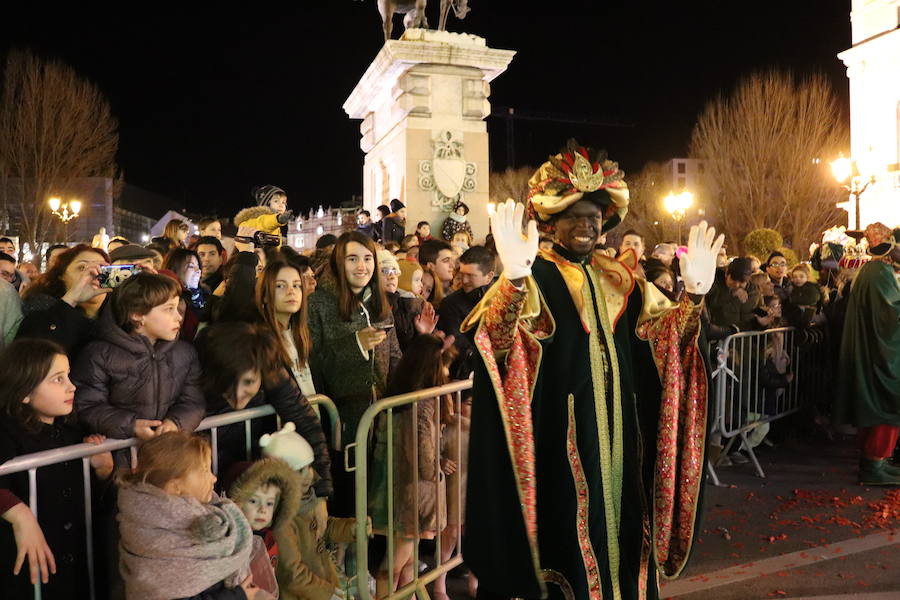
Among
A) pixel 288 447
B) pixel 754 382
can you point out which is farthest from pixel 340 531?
pixel 754 382

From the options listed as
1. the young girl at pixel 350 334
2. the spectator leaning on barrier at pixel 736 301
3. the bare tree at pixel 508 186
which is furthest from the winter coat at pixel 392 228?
the bare tree at pixel 508 186

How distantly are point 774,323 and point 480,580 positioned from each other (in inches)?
245

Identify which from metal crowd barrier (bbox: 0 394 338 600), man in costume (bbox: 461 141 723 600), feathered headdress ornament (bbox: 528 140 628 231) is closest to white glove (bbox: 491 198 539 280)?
man in costume (bbox: 461 141 723 600)

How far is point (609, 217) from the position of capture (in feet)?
11.5

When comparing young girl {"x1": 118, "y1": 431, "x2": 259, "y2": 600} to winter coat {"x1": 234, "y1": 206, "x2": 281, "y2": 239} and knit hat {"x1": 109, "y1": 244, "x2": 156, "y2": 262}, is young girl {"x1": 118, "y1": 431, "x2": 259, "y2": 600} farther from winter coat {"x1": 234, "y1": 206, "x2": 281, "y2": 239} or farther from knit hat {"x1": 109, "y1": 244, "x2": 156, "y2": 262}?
winter coat {"x1": 234, "y1": 206, "x2": 281, "y2": 239}

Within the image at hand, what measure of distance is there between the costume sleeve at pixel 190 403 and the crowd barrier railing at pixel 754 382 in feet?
16.1

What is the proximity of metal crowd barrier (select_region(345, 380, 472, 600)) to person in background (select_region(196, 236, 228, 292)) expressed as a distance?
8.36ft

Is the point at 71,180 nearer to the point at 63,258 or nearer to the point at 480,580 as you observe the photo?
the point at 63,258

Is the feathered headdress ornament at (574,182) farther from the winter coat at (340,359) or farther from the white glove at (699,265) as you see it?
the winter coat at (340,359)

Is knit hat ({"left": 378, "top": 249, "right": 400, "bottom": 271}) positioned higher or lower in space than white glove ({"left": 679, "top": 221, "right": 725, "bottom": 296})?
higher

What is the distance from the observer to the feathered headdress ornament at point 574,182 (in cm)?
327

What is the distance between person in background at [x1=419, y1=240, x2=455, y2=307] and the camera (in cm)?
709

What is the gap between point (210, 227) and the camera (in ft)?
24.3

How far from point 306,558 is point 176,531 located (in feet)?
3.23
